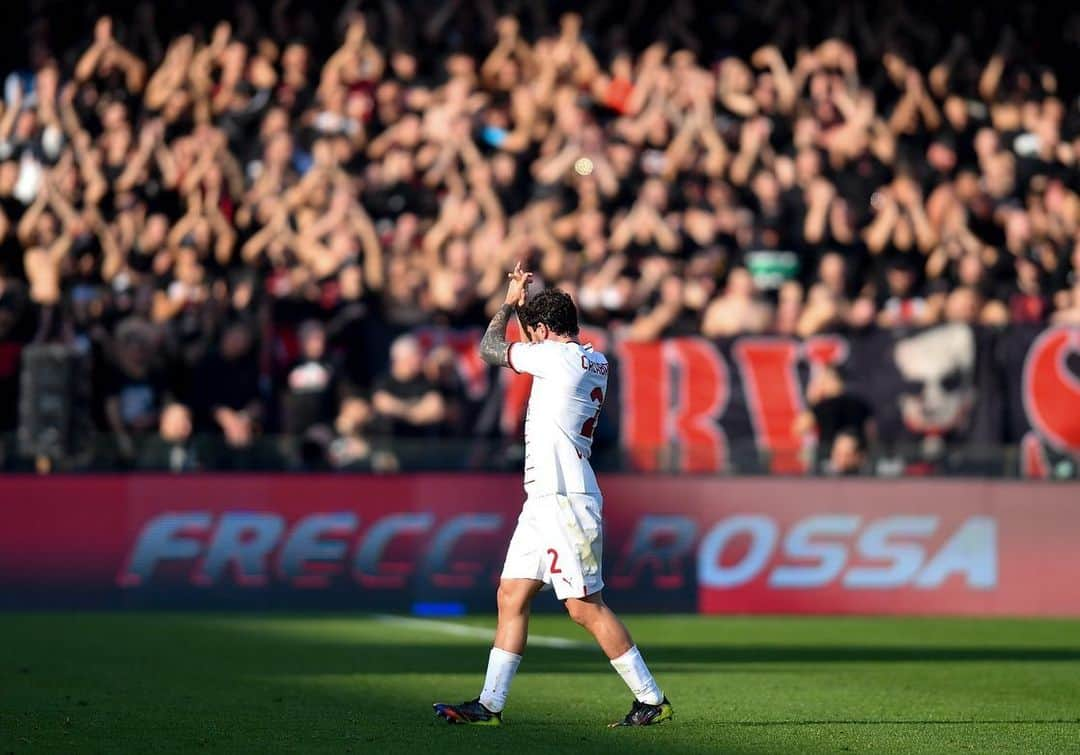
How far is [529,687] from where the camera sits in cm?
1160

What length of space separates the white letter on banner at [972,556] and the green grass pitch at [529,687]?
1.03 meters

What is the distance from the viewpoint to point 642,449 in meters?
18.4

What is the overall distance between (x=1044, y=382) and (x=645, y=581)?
4.22 meters

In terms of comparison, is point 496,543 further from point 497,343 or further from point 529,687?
point 497,343

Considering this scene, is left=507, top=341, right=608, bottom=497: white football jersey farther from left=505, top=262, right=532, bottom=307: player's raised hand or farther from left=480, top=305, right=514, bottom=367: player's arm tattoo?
left=505, top=262, right=532, bottom=307: player's raised hand

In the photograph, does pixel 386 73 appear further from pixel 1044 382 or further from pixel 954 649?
→ pixel 954 649

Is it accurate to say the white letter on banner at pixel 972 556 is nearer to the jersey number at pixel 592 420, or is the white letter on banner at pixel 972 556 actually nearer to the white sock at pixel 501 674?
the jersey number at pixel 592 420

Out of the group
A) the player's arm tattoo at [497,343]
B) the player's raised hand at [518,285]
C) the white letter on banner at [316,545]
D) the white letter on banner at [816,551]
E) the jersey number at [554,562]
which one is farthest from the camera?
the white letter on banner at [816,551]

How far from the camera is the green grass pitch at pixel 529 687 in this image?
884 centimetres

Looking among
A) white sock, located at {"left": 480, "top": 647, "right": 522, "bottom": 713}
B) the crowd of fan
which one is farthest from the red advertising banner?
white sock, located at {"left": 480, "top": 647, "right": 522, "bottom": 713}

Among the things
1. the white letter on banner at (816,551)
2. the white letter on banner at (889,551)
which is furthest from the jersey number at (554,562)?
A: the white letter on banner at (889,551)

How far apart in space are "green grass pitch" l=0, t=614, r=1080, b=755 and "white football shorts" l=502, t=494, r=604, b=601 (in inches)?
28.1

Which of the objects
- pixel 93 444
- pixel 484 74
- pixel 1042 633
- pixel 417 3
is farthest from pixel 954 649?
pixel 417 3

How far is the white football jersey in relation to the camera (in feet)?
30.7
